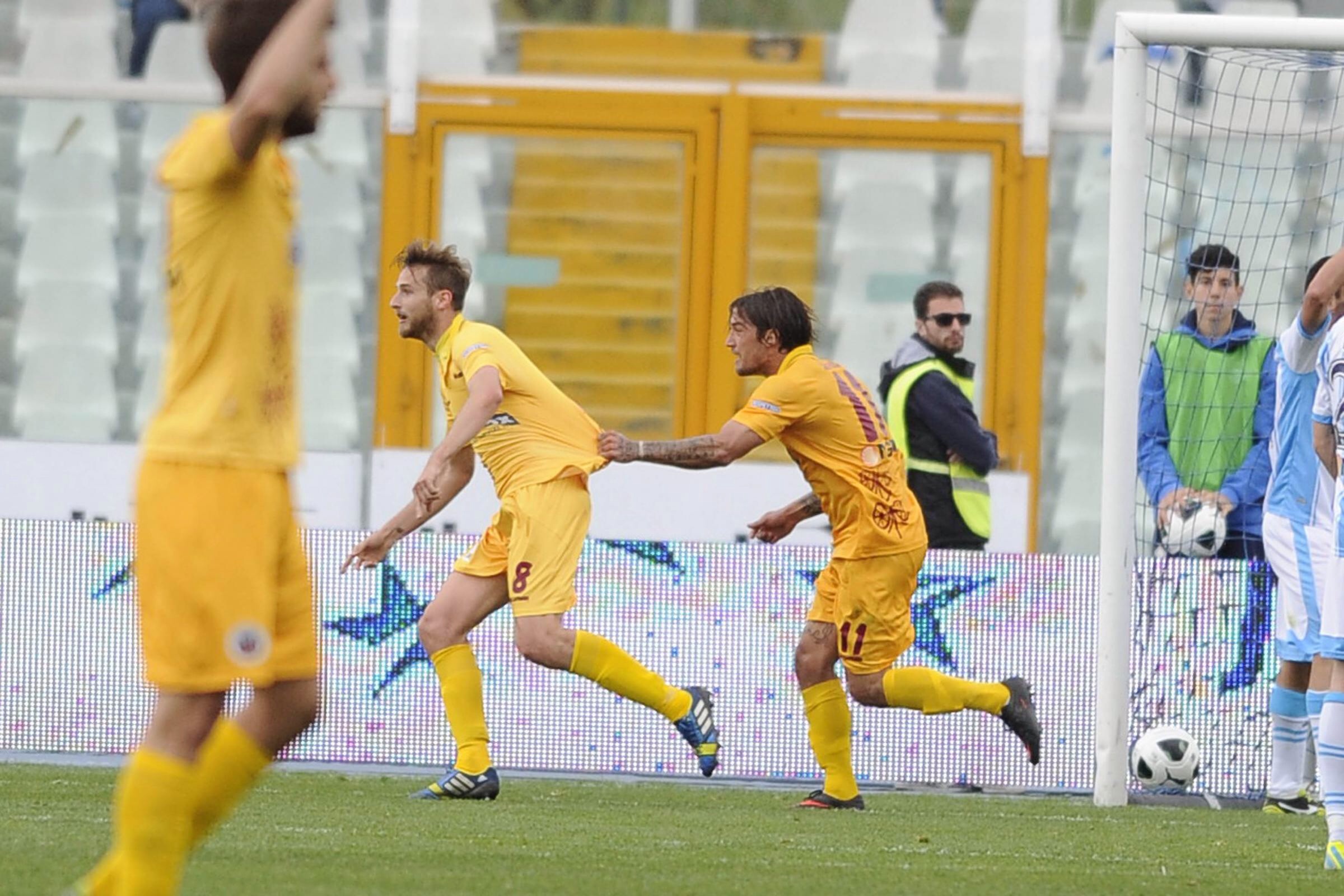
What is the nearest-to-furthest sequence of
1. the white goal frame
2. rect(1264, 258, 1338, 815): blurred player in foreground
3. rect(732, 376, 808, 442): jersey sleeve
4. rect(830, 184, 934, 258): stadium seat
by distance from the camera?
1. rect(732, 376, 808, 442): jersey sleeve
2. rect(1264, 258, 1338, 815): blurred player in foreground
3. the white goal frame
4. rect(830, 184, 934, 258): stadium seat

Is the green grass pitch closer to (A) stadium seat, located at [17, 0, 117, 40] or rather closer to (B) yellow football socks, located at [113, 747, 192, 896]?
(B) yellow football socks, located at [113, 747, 192, 896]

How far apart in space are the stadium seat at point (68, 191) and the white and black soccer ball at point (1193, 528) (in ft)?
20.3

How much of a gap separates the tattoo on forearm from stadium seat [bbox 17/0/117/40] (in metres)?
5.90

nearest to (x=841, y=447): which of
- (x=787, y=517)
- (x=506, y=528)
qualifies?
(x=787, y=517)

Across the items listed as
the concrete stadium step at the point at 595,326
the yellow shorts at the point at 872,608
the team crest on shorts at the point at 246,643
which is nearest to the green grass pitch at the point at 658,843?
the yellow shorts at the point at 872,608

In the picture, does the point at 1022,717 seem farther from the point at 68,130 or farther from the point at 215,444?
the point at 68,130

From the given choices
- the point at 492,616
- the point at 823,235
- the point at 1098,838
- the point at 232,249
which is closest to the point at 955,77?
the point at 823,235

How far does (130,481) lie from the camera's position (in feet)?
40.3

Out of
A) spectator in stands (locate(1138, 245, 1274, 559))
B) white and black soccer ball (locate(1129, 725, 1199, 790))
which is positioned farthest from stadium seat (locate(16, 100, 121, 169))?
white and black soccer ball (locate(1129, 725, 1199, 790))

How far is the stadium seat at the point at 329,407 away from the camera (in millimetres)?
12492

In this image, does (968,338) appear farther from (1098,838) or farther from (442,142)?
(1098,838)

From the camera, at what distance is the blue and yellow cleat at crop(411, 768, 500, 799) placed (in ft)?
26.3

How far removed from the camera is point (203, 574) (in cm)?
394

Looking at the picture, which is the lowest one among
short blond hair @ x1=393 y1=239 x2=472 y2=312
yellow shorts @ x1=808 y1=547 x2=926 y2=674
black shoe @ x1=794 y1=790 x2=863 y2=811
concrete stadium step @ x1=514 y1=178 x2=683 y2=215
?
black shoe @ x1=794 y1=790 x2=863 y2=811
